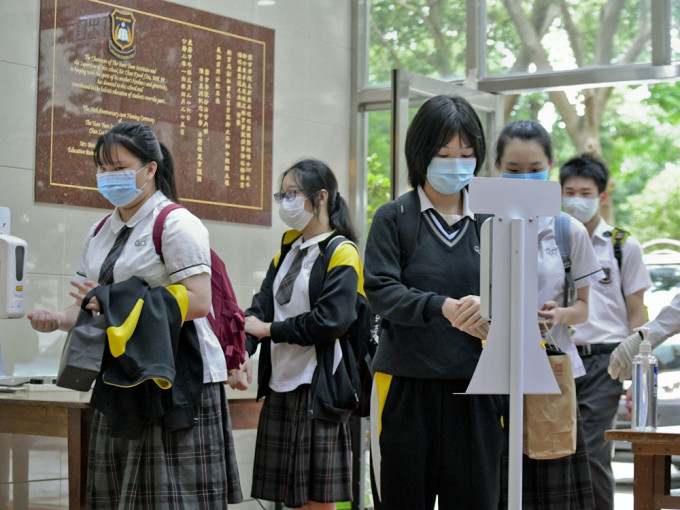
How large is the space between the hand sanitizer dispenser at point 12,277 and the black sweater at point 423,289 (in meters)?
1.76

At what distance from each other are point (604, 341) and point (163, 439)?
6.12ft

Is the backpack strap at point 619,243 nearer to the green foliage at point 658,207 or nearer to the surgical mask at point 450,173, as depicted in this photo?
the surgical mask at point 450,173

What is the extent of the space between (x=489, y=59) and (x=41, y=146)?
277 centimetres

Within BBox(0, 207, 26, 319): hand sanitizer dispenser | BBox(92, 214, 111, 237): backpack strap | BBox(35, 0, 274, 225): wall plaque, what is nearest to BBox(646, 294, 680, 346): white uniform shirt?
BBox(92, 214, 111, 237): backpack strap

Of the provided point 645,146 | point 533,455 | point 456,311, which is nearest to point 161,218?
point 456,311

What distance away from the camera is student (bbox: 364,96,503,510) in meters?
2.25

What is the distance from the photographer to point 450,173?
7.77 ft

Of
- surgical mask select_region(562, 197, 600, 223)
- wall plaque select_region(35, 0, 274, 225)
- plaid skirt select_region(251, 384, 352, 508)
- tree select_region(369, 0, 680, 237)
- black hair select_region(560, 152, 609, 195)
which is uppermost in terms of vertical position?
tree select_region(369, 0, 680, 237)

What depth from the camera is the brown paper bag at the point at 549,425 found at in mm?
2148

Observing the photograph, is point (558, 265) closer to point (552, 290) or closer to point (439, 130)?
point (552, 290)

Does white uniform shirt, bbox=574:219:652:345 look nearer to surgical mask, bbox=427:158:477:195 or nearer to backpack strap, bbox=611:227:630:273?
backpack strap, bbox=611:227:630:273

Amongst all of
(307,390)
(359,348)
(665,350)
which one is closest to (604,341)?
(359,348)

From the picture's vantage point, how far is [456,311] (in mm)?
2090

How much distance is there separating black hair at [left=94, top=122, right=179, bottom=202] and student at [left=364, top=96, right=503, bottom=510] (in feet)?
2.67
